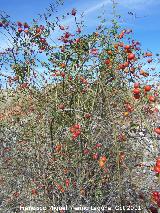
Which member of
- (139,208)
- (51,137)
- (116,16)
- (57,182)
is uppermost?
(116,16)

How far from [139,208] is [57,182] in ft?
3.89

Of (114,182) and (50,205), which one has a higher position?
(114,182)

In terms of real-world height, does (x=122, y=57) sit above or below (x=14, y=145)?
above

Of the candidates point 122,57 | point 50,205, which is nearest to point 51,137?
point 50,205

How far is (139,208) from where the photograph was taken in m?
4.90

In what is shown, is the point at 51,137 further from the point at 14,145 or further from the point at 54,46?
the point at 54,46

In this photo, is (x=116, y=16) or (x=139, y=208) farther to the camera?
(x=116, y=16)

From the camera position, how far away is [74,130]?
4676 mm

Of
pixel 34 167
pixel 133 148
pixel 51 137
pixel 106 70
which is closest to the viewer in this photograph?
pixel 51 137

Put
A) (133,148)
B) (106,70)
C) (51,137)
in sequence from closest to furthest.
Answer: (51,137) → (106,70) → (133,148)

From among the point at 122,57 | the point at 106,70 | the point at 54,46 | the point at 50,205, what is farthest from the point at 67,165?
the point at 54,46

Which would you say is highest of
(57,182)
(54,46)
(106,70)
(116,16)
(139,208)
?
(116,16)

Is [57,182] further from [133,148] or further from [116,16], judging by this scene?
[116,16]

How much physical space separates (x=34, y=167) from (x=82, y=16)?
3273mm
